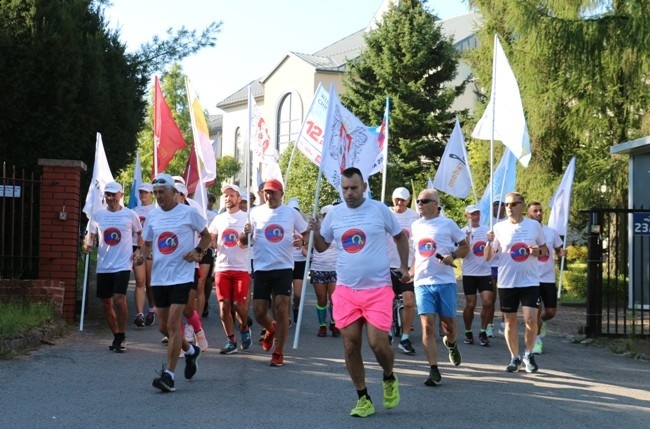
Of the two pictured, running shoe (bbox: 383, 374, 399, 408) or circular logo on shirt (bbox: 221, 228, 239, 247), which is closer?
running shoe (bbox: 383, 374, 399, 408)

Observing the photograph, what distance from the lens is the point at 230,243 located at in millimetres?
11891

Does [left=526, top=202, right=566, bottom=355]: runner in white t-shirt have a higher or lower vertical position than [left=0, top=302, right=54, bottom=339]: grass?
higher

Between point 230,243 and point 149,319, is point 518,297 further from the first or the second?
point 149,319

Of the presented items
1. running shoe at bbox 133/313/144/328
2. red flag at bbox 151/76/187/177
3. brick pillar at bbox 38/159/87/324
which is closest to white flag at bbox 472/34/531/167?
red flag at bbox 151/76/187/177

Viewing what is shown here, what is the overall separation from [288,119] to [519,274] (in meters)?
53.2

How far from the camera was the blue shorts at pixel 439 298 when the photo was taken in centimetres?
996

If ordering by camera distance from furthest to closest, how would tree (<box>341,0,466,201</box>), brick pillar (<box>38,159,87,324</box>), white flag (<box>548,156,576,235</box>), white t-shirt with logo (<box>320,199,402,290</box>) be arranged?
tree (<box>341,0,466,201</box>) → white flag (<box>548,156,576,235</box>) → brick pillar (<box>38,159,87,324</box>) → white t-shirt with logo (<box>320,199,402,290</box>)

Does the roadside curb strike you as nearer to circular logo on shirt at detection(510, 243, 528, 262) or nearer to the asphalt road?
the asphalt road

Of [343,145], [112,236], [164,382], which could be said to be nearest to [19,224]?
[112,236]

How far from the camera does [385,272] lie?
8086 millimetres

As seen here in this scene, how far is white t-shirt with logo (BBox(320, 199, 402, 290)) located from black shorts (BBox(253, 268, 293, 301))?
265 cm

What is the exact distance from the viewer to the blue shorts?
996cm

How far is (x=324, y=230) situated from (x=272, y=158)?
6526mm

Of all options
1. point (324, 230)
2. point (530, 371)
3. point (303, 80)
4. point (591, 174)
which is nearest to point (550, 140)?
point (591, 174)
